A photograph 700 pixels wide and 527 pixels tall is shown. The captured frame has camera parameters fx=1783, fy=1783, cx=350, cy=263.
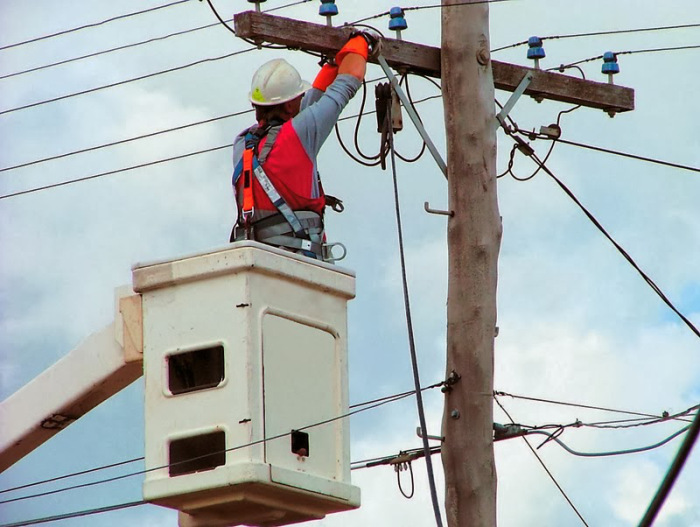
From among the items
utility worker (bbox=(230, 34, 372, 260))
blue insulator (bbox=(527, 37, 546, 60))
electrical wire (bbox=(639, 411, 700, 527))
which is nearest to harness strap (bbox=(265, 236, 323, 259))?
utility worker (bbox=(230, 34, 372, 260))

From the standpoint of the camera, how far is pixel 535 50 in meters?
12.9

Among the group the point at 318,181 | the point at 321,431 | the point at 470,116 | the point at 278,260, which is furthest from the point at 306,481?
the point at 470,116

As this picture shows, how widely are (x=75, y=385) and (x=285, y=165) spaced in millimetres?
1948

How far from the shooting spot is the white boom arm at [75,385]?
431 inches

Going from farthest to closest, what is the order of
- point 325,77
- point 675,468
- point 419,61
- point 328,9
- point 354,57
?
point 419,61 < point 328,9 < point 325,77 < point 354,57 < point 675,468

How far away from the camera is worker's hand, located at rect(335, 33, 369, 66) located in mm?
11773

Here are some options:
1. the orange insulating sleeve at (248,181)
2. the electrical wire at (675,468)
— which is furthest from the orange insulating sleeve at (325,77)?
the electrical wire at (675,468)

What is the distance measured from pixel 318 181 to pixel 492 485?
2.23 m

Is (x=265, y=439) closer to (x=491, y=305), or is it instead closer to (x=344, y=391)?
(x=344, y=391)

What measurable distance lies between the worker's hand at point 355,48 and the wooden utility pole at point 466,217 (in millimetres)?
99

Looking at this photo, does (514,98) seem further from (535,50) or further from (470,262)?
(470,262)

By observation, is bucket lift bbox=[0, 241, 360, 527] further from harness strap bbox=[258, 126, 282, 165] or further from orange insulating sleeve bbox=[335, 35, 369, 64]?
orange insulating sleeve bbox=[335, 35, 369, 64]

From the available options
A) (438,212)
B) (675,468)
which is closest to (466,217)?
(438,212)

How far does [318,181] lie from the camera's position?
1145 centimetres
